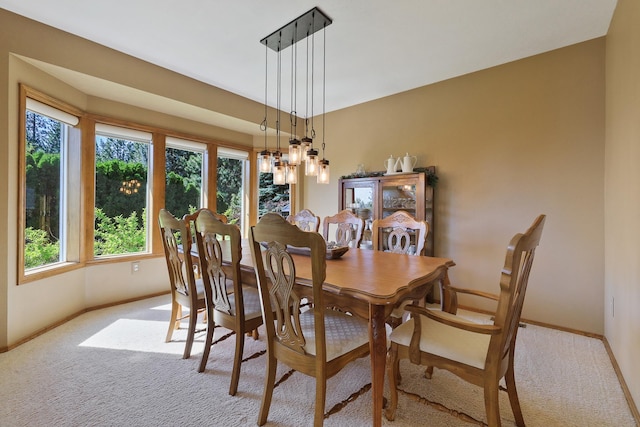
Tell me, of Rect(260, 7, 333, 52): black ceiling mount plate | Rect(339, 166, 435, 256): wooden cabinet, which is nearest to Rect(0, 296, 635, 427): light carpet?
Rect(339, 166, 435, 256): wooden cabinet

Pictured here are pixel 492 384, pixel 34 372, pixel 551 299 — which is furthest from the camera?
pixel 551 299

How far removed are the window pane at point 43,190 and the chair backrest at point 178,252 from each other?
1.44 metres

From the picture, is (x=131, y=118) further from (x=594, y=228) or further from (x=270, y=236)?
(x=594, y=228)

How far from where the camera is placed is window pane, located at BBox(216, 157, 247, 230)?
4.36 m

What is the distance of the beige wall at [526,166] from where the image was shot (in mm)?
2646

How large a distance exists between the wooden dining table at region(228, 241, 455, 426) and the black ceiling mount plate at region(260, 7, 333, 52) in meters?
1.90

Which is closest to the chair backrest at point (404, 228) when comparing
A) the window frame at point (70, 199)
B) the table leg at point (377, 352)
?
the table leg at point (377, 352)

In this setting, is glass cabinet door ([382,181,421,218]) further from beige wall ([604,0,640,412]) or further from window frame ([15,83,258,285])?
window frame ([15,83,258,285])

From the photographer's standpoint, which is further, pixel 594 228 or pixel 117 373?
pixel 594 228

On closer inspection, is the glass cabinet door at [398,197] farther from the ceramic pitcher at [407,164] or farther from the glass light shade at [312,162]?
the glass light shade at [312,162]

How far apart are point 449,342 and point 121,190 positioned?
12.1 feet

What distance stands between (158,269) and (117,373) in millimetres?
1844

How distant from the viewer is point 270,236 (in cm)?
139


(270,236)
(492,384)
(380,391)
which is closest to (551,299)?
(492,384)
